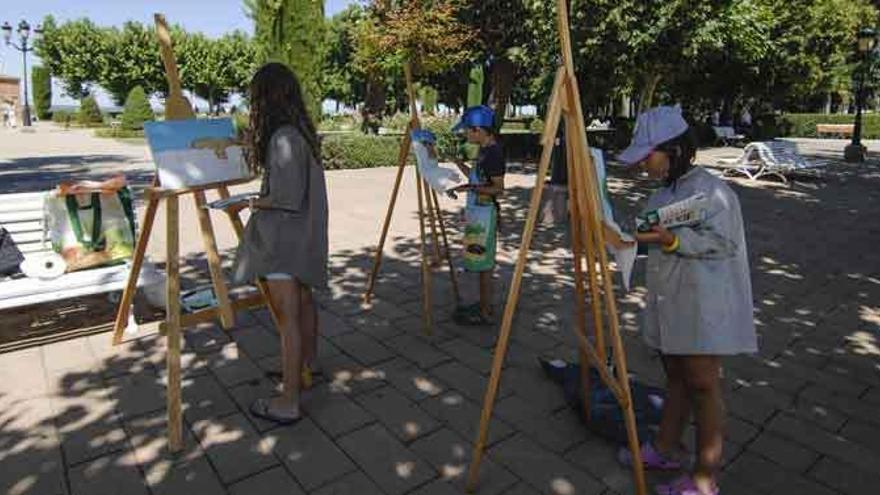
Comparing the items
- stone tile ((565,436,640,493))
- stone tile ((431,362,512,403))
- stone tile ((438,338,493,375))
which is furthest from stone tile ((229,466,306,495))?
stone tile ((438,338,493,375))

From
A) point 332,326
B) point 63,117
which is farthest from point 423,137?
point 63,117

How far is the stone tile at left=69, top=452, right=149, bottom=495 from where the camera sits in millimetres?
2764

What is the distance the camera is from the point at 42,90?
52.0m

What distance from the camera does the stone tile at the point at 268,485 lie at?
9.06 ft

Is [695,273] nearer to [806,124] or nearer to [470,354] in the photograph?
[470,354]

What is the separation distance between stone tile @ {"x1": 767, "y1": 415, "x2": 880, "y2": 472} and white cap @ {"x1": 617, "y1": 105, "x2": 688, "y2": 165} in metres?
2.02

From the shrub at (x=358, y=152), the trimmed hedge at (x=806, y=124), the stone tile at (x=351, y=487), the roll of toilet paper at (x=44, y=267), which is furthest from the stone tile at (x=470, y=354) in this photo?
the trimmed hedge at (x=806, y=124)

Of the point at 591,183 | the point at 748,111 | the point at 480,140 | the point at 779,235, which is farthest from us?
the point at 748,111

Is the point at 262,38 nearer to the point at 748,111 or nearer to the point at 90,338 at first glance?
the point at 90,338

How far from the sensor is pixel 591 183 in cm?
257

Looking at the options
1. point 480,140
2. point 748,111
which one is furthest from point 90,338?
point 748,111

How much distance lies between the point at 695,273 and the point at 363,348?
2691mm

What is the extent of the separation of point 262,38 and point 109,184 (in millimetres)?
10809

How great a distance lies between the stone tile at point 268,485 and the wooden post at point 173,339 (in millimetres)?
519
